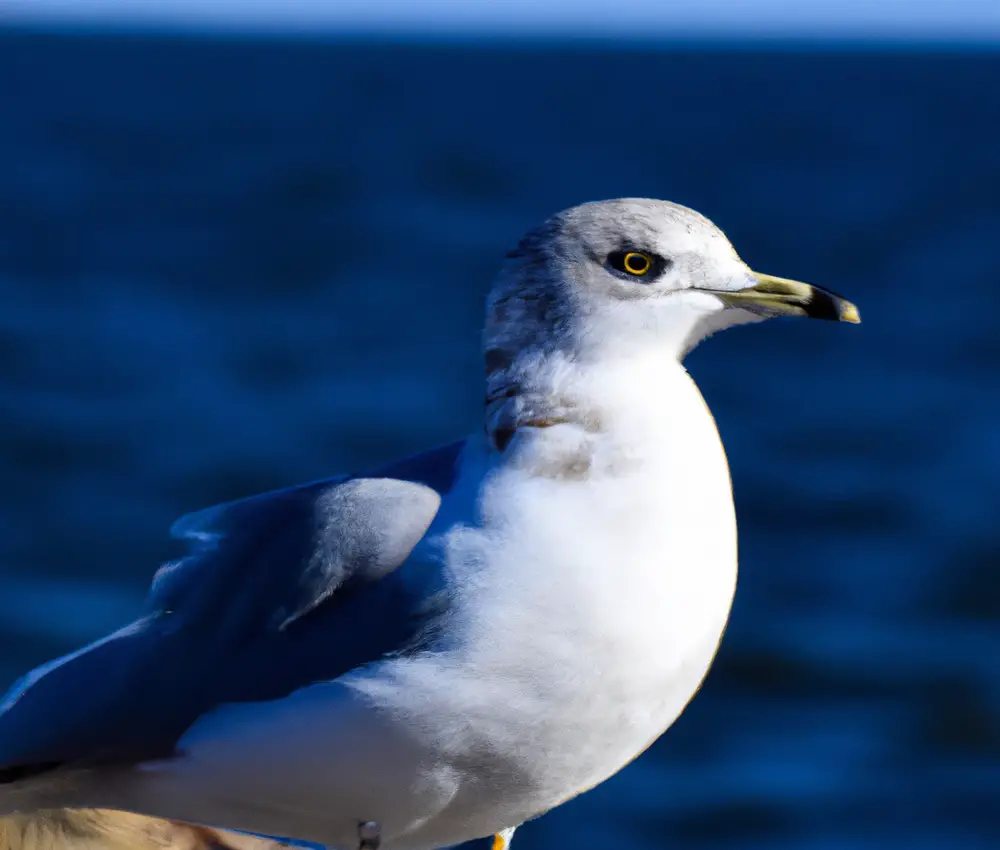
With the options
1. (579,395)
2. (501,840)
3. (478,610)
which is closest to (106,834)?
(501,840)

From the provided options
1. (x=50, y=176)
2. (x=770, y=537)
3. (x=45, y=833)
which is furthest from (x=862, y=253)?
(x=45, y=833)

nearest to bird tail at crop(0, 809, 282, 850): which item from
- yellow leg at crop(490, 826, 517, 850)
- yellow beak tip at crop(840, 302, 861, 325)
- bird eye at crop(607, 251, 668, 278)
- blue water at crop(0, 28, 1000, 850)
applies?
yellow leg at crop(490, 826, 517, 850)

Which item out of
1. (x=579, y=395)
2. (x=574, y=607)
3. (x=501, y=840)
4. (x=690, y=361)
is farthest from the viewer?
(x=690, y=361)

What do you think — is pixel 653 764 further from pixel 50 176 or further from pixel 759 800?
pixel 50 176

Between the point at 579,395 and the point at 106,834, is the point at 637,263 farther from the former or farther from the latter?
the point at 106,834

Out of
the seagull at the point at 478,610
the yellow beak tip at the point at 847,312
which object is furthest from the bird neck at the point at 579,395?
the yellow beak tip at the point at 847,312

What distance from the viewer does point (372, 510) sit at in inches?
139

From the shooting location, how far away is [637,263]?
3.58 meters

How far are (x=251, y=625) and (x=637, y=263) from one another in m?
1.12

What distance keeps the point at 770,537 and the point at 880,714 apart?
3231 millimetres

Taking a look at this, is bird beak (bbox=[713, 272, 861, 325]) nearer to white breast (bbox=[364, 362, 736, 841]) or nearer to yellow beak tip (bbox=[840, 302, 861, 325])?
yellow beak tip (bbox=[840, 302, 861, 325])

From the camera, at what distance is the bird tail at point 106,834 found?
13.6 feet

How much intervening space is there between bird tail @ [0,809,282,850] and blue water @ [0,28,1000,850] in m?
4.38

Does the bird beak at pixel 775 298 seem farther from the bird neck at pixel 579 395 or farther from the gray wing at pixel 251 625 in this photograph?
the gray wing at pixel 251 625
